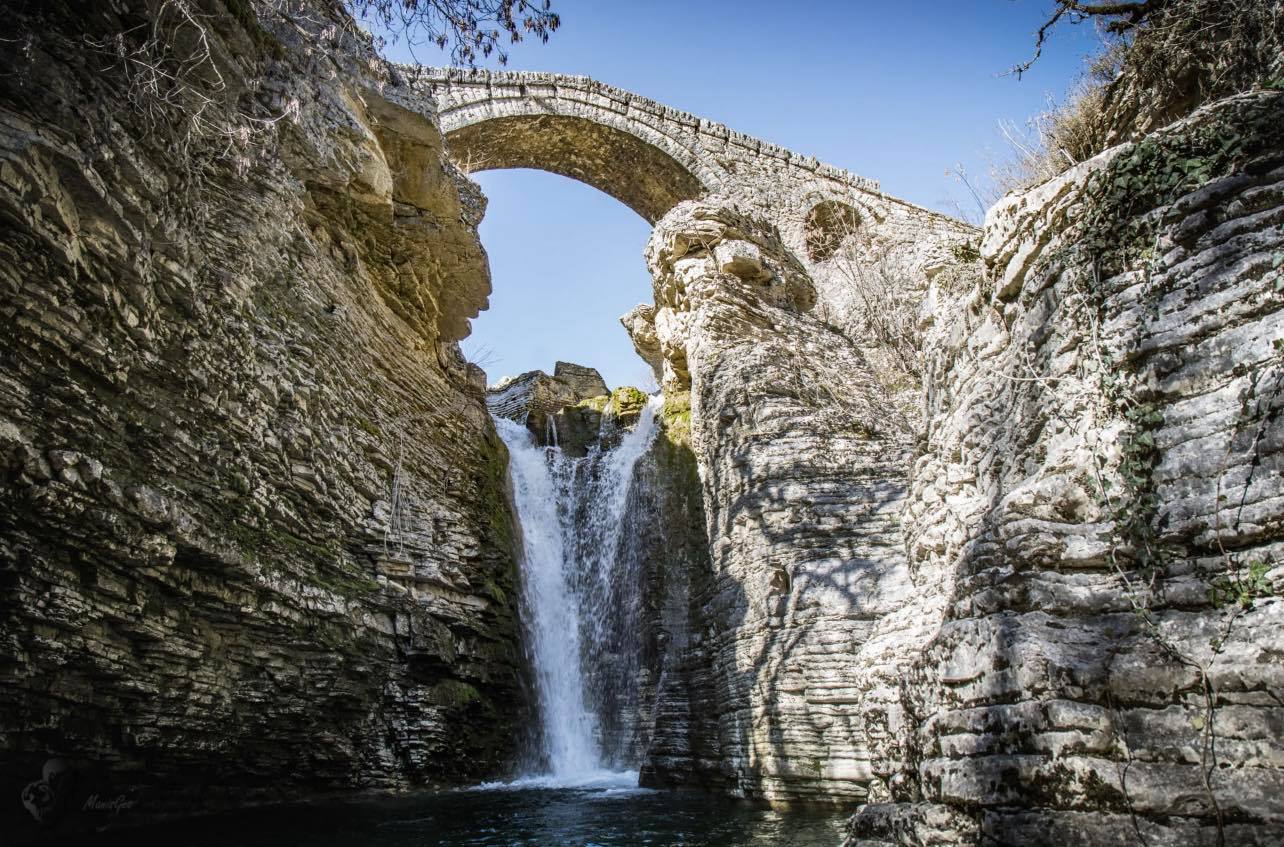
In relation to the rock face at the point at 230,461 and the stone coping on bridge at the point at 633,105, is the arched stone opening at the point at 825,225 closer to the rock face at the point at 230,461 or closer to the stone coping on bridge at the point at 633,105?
the stone coping on bridge at the point at 633,105

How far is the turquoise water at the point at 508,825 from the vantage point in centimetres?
532

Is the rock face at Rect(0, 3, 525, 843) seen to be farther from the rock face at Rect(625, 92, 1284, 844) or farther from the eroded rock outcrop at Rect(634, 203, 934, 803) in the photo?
the rock face at Rect(625, 92, 1284, 844)

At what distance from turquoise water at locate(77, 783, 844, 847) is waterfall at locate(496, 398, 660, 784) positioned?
2.32 m

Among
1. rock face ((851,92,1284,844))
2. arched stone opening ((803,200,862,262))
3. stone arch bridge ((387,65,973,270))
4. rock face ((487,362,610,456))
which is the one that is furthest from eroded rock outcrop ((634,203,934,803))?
arched stone opening ((803,200,862,262))

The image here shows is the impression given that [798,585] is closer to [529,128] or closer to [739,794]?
[739,794]

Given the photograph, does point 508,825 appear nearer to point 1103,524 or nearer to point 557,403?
point 1103,524

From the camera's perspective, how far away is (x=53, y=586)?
171 inches

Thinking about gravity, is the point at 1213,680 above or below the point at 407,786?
above

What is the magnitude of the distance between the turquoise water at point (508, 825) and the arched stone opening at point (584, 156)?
653 inches

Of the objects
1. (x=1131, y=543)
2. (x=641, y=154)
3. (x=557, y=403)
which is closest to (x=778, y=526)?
(x=1131, y=543)

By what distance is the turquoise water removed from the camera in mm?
5320

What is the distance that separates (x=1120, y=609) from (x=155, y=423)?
5.55 m

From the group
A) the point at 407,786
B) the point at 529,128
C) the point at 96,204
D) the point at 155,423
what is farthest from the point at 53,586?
the point at 529,128

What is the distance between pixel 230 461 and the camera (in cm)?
575
